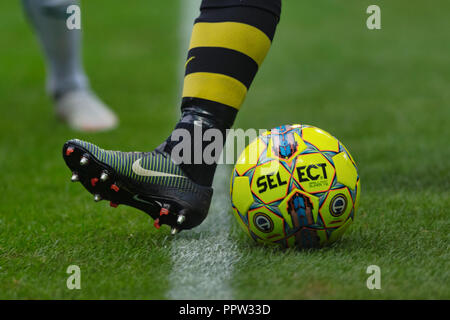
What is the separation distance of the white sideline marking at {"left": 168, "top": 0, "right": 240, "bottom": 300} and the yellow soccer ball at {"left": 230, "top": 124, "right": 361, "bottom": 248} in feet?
0.58

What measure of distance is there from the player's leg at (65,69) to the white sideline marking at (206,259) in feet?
7.83

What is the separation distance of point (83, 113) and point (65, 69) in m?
0.40

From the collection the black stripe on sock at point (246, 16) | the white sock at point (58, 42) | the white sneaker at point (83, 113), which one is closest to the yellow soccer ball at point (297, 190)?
the black stripe on sock at point (246, 16)

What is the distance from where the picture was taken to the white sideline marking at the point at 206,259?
235 centimetres

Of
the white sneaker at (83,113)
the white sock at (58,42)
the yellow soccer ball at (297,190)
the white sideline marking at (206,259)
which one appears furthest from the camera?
the white sneaker at (83,113)

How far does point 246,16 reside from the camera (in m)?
2.89

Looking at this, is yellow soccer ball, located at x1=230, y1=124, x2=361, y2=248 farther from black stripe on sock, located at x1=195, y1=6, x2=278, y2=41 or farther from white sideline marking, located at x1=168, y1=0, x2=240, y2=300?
black stripe on sock, located at x1=195, y1=6, x2=278, y2=41

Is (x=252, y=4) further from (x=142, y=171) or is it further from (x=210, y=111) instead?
(x=142, y=171)

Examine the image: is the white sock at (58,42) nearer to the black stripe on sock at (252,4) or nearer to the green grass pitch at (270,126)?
the green grass pitch at (270,126)

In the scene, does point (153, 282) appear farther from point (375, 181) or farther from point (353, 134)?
point (353, 134)

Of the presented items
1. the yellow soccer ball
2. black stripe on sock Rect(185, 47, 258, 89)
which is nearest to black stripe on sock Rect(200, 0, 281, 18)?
black stripe on sock Rect(185, 47, 258, 89)

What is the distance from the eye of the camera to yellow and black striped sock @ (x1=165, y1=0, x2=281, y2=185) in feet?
9.46
